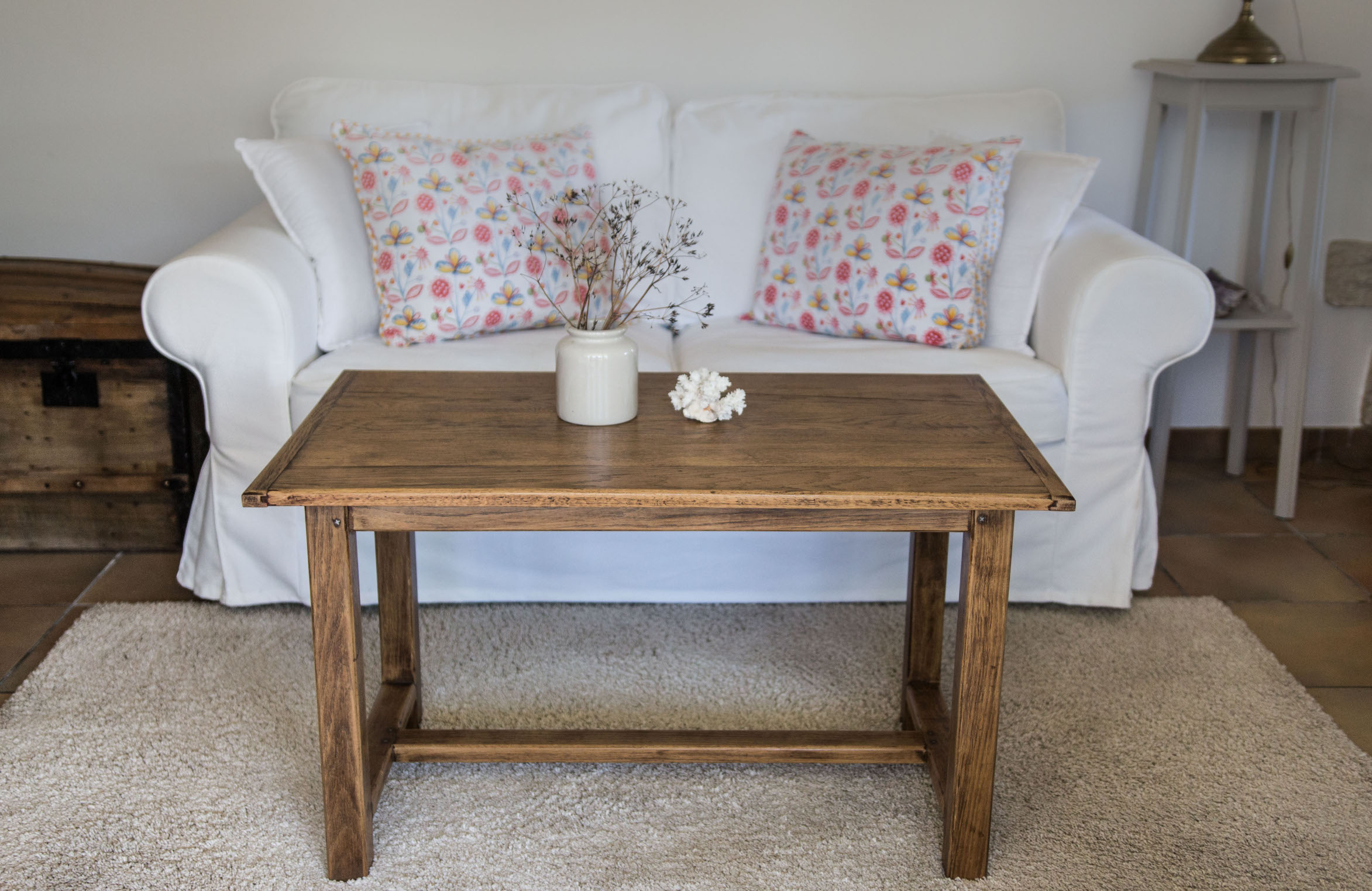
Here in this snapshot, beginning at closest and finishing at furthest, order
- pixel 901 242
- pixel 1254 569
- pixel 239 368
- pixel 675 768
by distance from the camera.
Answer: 1. pixel 675 768
2. pixel 239 368
3. pixel 901 242
4. pixel 1254 569

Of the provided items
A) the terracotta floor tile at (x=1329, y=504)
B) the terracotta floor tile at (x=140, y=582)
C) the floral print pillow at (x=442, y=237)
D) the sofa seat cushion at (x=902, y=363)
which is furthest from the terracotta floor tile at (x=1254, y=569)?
the terracotta floor tile at (x=140, y=582)

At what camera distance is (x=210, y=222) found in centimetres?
288

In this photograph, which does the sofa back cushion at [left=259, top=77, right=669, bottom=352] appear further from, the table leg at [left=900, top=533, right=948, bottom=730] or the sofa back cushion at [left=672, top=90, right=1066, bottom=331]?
the table leg at [left=900, top=533, right=948, bottom=730]

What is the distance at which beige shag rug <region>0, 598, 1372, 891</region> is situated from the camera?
5.16 ft

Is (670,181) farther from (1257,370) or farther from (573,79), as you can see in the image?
(1257,370)

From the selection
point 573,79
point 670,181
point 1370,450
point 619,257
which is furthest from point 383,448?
point 1370,450

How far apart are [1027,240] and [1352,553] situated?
3.26 ft

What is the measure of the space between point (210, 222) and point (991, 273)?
5.88 feet

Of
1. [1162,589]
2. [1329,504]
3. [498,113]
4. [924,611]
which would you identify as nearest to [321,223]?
[498,113]

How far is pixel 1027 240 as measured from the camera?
237 centimetres

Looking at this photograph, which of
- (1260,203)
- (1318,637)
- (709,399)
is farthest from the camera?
(1260,203)

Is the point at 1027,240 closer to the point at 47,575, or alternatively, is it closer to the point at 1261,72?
the point at 1261,72

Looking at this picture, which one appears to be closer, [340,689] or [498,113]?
[340,689]

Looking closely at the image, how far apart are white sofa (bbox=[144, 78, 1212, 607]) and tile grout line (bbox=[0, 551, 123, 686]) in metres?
0.21
